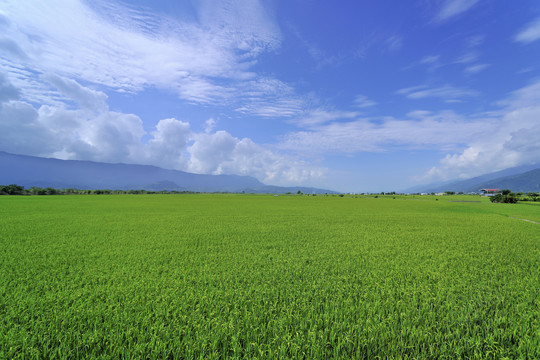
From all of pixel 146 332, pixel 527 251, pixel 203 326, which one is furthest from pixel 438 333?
pixel 527 251

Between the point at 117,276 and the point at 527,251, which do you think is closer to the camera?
the point at 117,276

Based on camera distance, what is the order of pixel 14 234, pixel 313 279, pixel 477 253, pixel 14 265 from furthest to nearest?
pixel 14 234 < pixel 477 253 < pixel 14 265 < pixel 313 279

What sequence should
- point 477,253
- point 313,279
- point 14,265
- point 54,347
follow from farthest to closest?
point 477,253, point 14,265, point 313,279, point 54,347

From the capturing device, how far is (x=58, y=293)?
4.21 meters

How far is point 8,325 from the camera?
10.6 ft

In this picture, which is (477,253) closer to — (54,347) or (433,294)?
(433,294)

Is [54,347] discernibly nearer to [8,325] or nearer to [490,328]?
[8,325]

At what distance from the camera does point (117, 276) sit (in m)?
5.25

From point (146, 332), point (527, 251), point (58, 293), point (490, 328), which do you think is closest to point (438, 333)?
point (490, 328)

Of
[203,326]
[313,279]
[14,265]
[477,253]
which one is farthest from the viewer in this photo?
[477,253]

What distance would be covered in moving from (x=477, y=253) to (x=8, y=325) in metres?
12.1

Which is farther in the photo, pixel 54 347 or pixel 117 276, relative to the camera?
pixel 117 276

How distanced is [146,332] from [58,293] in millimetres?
2627

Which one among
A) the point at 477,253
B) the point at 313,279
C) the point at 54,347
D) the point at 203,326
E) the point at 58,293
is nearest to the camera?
the point at 54,347
